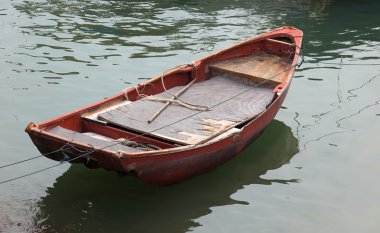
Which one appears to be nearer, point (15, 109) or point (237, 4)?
point (15, 109)

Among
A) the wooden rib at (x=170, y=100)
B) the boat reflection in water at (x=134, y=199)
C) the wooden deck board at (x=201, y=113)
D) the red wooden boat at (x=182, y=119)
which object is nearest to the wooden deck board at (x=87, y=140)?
the red wooden boat at (x=182, y=119)

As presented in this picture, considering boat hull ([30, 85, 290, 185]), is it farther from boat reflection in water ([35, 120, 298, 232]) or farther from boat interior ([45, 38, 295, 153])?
boat reflection in water ([35, 120, 298, 232])

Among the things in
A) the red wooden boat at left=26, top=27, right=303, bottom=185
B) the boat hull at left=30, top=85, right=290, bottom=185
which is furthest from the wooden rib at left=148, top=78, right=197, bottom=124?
the boat hull at left=30, top=85, right=290, bottom=185

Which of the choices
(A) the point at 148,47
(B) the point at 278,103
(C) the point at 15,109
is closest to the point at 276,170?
(B) the point at 278,103

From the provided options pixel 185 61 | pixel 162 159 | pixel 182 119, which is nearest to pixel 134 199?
pixel 162 159

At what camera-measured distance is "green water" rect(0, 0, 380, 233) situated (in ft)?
27.5

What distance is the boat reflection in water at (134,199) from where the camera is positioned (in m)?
8.08

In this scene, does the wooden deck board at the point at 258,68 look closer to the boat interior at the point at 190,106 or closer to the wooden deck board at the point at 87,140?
the boat interior at the point at 190,106

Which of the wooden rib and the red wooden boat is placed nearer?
the red wooden boat

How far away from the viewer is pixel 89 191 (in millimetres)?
8820

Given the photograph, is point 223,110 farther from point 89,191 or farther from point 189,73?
point 89,191

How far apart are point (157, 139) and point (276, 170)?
89.6 inches

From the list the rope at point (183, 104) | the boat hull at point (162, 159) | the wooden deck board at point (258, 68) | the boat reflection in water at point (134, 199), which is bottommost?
the boat reflection in water at point (134, 199)

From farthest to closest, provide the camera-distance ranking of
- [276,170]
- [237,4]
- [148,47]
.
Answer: [237,4], [148,47], [276,170]
